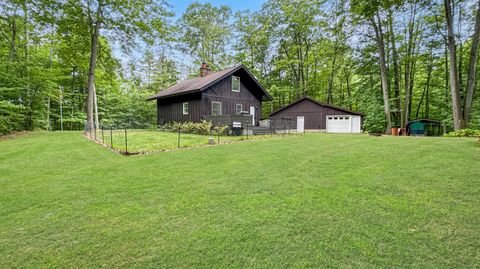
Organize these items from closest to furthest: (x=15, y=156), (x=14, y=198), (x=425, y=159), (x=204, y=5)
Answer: (x=14, y=198) < (x=425, y=159) < (x=15, y=156) < (x=204, y=5)

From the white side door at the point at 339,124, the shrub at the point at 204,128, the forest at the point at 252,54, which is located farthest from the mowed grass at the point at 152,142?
the white side door at the point at 339,124

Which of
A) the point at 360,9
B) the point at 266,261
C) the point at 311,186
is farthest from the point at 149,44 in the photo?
the point at 266,261

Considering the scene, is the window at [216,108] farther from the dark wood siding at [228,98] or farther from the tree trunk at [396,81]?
the tree trunk at [396,81]

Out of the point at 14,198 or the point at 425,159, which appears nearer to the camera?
the point at 14,198

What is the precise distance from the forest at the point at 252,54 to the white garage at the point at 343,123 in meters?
1.29

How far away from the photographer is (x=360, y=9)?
13.3 metres

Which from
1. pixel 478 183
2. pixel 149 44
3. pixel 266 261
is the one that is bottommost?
pixel 266 261

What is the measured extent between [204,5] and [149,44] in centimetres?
1310

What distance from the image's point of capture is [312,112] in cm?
2253

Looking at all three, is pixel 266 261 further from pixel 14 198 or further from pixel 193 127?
pixel 193 127

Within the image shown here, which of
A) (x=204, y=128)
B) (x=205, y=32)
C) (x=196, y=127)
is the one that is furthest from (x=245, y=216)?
(x=205, y=32)

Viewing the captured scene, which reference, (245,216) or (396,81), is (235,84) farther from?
(245,216)

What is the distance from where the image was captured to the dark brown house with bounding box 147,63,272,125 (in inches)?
658

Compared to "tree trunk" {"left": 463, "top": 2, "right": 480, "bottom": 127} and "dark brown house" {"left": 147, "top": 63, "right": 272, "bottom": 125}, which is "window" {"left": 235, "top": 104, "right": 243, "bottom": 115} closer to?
"dark brown house" {"left": 147, "top": 63, "right": 272, "bottom": 125}
